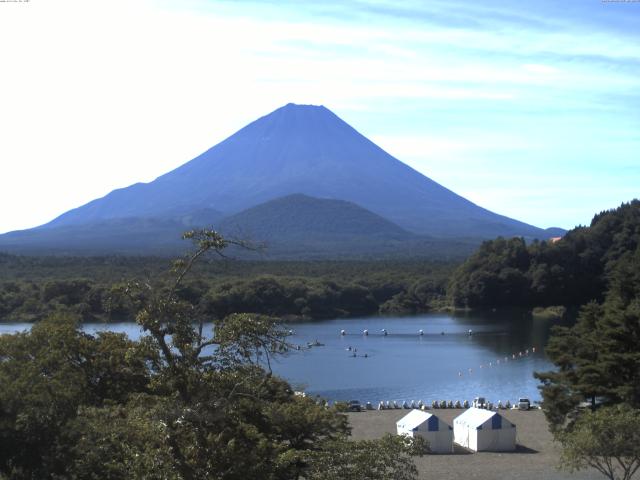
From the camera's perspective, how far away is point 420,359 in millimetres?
30766

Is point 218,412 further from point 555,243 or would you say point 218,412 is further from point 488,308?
point 555,243

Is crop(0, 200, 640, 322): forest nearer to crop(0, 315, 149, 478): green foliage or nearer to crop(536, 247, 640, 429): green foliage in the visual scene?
crop(536, 247, 640, 429): green foliage

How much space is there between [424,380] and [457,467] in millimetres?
12154

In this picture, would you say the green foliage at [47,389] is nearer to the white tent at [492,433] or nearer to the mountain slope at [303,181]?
the white tent at [492,433]

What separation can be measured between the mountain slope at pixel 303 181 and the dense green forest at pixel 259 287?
56324mm

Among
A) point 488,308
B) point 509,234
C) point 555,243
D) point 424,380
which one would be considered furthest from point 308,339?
point 509,234

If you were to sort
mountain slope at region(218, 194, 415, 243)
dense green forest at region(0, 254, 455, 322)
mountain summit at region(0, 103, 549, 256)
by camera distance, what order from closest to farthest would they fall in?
dense green forest at region(0, 254, 455, 322)
mountain slope at region(218, 194, 415, 243)
mountain summit at region(0, 103, 549, 256)

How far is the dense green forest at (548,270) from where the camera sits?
4681cm

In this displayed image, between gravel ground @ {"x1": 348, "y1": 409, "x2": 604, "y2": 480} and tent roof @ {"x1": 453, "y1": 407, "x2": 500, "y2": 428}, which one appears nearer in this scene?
gravel ground @ {"x1": 348, "y1": 409, "x2": 604, "y2": 480}

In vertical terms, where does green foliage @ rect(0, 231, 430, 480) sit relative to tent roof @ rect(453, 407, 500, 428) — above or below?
above

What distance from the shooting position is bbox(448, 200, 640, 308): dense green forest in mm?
46812

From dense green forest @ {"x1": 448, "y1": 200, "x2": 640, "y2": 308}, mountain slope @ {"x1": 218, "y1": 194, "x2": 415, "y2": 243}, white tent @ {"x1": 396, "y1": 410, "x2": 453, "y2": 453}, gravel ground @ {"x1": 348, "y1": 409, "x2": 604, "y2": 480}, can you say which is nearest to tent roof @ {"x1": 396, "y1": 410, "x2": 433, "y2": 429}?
white tent @ {"x1": 396, "y1": 410, "x2": 453, "y2": 453}

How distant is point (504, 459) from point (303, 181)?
108 metres

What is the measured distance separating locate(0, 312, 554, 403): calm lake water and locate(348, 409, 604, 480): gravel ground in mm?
2281
